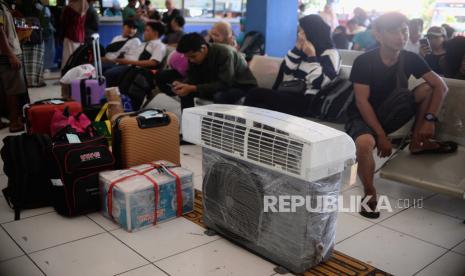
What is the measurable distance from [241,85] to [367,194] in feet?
5.26

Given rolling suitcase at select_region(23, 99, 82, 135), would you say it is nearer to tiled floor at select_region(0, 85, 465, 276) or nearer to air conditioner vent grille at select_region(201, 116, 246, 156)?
tiled floor at select_region(0, 85, 465, 276)

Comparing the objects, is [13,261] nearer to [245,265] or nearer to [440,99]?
[245,265]

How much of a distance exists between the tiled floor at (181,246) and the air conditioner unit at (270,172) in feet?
0.52

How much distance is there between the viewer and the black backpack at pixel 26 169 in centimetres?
246

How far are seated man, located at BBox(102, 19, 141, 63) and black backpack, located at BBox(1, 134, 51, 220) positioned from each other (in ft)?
9.34

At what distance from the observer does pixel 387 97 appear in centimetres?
279

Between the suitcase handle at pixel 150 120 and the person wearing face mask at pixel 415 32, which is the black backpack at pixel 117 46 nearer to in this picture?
the suitcase handle at pixel 150 120

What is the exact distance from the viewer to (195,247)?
219 cm

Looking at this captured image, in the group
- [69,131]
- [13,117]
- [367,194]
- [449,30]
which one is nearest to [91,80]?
[13,117]

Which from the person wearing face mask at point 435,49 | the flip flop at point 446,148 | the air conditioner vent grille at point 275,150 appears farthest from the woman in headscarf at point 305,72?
the air conditioner vent grille at point 275,150

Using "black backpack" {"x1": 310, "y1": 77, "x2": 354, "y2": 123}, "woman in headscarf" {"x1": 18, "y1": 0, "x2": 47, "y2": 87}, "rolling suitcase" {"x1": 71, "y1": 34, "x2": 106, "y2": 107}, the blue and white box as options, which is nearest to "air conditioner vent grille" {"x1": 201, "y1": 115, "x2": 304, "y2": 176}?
the blue and white box

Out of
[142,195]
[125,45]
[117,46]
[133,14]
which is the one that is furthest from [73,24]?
[142,195]

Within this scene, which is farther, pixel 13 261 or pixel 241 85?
pixel 241 85

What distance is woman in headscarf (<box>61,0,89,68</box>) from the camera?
5.92 metres
